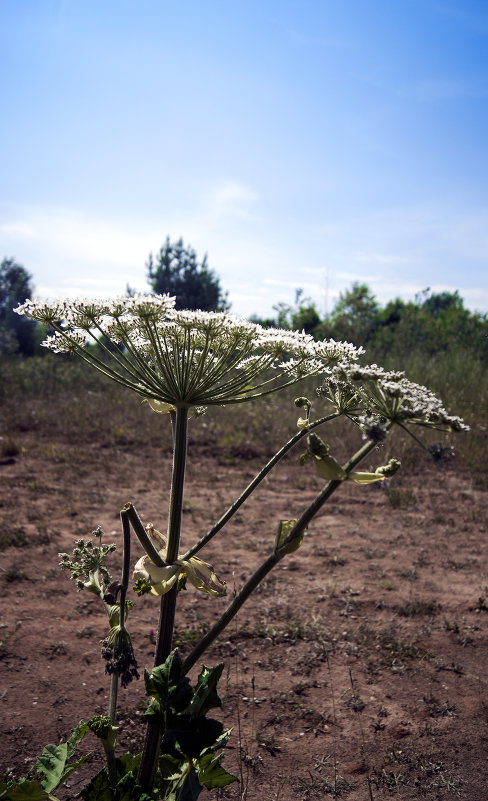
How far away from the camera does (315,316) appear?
26.1 metres

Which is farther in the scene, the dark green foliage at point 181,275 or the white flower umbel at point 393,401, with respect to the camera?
the dark green foliage at point 181,275

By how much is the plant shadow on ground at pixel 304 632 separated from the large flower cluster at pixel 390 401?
5.51 feet

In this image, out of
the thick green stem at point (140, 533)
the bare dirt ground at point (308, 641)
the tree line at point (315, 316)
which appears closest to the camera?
the thick green stem at point (140, 533)

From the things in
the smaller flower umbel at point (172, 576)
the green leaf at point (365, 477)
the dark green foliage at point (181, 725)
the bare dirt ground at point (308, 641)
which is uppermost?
the green leaf at point (365, 477)

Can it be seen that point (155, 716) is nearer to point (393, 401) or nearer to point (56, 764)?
point (56, 764)

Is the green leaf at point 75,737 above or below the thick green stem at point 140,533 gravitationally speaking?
below

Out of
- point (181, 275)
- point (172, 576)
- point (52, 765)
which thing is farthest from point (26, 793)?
point (181, 275)

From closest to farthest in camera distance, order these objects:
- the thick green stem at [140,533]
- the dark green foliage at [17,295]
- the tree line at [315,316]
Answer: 1. the thick green stem at [140,533]
2. the tree line at [315,316]
3. the dark green foliage at [17,295]

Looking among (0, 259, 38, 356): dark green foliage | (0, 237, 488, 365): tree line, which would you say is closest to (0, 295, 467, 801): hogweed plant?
(0, 237, 488, 365): tree line

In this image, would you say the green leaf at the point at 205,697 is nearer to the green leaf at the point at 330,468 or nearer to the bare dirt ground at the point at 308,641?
the green leaf at the point at 330,468

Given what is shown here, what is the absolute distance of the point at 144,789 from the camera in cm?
172

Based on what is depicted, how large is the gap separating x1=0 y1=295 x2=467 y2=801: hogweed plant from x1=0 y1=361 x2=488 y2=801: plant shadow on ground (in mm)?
819

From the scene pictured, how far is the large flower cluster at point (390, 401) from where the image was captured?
5.00 ft

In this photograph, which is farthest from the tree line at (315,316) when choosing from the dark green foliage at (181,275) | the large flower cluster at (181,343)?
the large flower cluster at (181,343)
